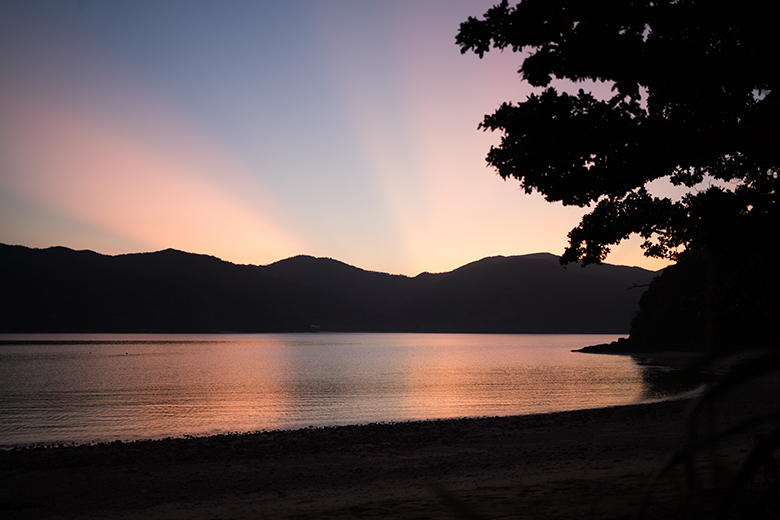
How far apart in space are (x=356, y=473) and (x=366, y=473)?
287mm

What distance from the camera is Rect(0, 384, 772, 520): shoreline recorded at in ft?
34.6

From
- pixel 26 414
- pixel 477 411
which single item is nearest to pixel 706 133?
pixel 477 411

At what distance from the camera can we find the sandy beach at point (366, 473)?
10375mm

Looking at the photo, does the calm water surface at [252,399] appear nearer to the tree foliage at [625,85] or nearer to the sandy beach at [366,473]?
the sandy beach at [366,473]

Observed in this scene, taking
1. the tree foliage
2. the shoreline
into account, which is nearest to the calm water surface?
the shoreline

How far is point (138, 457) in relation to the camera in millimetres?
18406

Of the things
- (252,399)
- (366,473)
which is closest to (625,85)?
(366,473)

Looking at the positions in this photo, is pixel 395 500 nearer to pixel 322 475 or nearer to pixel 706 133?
pixel 322 475

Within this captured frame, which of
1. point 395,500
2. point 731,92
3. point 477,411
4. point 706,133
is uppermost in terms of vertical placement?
point 731,92

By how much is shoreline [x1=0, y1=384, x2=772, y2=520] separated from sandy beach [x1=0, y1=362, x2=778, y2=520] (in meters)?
0.04

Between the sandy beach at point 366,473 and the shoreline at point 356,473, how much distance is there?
4cm

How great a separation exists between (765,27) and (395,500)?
33.9ft

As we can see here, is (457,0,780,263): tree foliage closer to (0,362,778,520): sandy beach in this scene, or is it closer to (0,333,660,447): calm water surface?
(0,362,778,520): sandy beach

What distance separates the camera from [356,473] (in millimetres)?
15234
